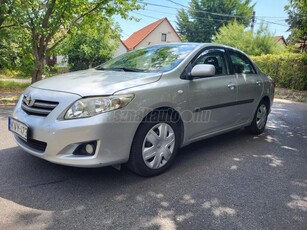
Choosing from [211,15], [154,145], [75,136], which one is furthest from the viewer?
[211,15]

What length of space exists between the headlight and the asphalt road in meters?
0.79

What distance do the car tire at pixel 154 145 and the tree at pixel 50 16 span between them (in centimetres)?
638

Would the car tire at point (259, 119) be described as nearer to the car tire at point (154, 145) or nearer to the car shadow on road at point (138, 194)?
the car shadow on road at point (138, 194)

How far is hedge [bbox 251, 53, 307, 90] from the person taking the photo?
44.8 feet

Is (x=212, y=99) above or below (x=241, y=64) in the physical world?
below

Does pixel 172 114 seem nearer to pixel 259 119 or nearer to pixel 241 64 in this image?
pixel 241 64

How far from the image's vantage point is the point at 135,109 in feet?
9.34

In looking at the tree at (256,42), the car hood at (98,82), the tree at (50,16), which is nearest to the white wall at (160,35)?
the tree at (256,42)

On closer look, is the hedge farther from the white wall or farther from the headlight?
the white wall

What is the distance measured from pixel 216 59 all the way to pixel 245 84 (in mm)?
684

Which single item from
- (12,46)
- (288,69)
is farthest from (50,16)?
(288,69)

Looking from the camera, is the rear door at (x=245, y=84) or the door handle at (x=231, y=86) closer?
the door handle at (x=231, y=86)

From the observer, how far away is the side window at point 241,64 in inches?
174

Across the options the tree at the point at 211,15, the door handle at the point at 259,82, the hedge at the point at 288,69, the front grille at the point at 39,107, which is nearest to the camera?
the front grille at the point at 39,107
